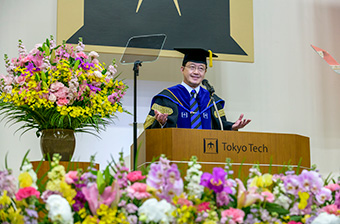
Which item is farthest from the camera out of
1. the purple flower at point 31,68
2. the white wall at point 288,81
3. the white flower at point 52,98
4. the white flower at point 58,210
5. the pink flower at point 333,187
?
the white wall at point 288,81

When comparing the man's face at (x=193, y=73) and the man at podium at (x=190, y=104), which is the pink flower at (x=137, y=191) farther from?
the man's face at (x=193, y=73)

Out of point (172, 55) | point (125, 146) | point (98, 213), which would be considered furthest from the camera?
point (125, 146)

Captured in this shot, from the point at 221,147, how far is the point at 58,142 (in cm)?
101

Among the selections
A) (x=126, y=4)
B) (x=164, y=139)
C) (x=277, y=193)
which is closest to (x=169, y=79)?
(x=126, y=4)

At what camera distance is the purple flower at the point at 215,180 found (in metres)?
1.69

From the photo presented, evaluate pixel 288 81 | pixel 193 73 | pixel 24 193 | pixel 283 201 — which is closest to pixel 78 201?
pixel 24 193

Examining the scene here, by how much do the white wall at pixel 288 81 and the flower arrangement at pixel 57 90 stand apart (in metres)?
2.16

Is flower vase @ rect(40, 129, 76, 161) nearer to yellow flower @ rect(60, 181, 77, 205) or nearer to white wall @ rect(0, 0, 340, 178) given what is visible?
yellow flower @ rect(60, 181, 77, 205)

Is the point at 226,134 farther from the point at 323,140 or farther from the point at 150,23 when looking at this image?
the point at 323,140

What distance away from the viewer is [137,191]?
1.65 metres

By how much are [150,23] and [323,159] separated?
8.35 feet

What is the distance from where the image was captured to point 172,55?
4.93m

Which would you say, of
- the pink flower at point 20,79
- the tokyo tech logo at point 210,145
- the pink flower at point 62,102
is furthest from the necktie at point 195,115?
the pink flower at point 20,79

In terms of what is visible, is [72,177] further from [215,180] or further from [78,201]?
[215,180]
